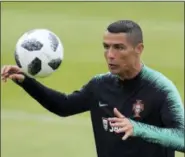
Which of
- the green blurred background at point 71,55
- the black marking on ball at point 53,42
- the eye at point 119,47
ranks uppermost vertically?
the black marking on ball at point 53,42

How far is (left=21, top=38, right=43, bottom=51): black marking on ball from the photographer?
21.8 feet

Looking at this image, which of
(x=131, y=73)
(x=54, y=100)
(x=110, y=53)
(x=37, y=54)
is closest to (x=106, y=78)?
(x=131, y=73)

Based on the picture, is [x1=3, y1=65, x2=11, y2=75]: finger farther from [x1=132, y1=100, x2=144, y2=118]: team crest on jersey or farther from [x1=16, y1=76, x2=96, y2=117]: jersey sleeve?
[x1=132, y1=100, x2=144, y2=118]: team crest on jersey

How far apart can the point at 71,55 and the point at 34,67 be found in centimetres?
865

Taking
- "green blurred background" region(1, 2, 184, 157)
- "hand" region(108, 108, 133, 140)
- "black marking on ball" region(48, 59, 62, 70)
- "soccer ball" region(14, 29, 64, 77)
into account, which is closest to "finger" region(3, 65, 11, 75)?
"soccer ball" region(14, 29, 64, 77)

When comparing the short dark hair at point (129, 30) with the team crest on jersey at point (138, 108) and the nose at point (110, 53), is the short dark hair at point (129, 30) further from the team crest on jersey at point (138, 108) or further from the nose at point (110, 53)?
the team crest on jersey at point (138, 108)

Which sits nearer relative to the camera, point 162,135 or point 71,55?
point 162,135

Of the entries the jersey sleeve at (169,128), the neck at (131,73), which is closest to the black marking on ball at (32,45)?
the neck at (131,73)

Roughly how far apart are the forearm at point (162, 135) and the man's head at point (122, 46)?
0.63 meters

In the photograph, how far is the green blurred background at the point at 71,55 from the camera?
36.1ft

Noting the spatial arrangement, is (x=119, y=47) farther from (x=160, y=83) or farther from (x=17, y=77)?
(x=17, y=77)

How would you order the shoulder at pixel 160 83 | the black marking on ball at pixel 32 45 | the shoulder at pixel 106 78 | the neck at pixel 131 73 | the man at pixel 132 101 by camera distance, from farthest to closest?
the black marking on ball at pixel 32 45
the shoulder at pixel 106 78
the neck at pixel 131 73
the shoulder at pixel 160 83
the man at pixel 132 101

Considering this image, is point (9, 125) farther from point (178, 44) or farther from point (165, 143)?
point (165, 143)

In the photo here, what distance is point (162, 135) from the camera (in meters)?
5.86
